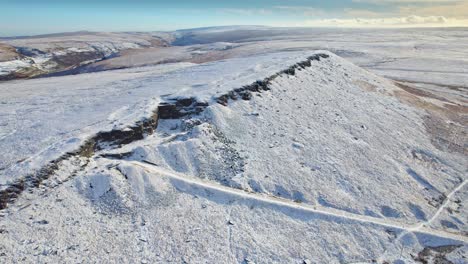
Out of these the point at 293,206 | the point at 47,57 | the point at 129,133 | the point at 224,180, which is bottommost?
the point at 293,206

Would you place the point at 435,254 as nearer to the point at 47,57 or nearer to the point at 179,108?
the point at 179,108

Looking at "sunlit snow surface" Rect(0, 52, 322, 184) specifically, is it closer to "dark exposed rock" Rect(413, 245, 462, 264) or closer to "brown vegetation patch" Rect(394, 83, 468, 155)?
"brown vegetation patch" Rect(394, 83, 468, 155)

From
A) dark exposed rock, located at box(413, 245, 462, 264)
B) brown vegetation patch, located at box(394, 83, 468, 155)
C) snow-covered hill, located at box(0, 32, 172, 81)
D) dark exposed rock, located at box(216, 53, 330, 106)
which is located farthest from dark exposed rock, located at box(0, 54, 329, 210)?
snow-covered hill, located at box(0, 32, 172, 81)

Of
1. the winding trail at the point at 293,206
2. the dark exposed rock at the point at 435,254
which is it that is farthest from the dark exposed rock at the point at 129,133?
the dark exposed rock at the point at 435,254

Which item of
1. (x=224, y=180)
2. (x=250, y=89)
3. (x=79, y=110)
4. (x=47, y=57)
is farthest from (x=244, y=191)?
(x=47, y=57)

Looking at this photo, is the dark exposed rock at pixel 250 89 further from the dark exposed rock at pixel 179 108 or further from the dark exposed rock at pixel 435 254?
the dark exposed rock at pixel 435 254

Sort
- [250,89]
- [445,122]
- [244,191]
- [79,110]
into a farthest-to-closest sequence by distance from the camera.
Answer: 1. [445,122]
2. [250,89]
3. [79,110]
4. [244,191]

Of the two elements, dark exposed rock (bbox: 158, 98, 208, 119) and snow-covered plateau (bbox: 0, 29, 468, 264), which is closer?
snow-covered plateau (bbox: 0, 29, 468, 264)
